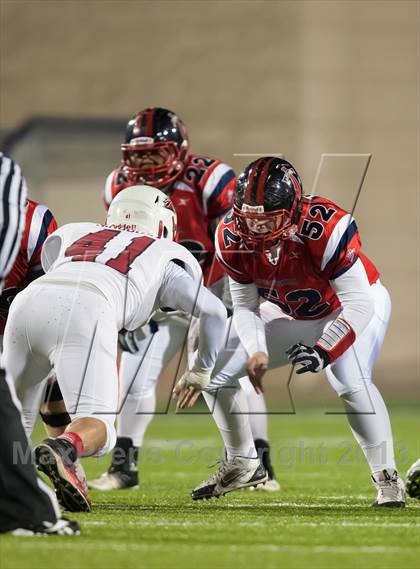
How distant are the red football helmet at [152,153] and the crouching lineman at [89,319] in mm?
1293

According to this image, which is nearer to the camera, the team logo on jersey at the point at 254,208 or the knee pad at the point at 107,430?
the knee pad at the point at 107,430

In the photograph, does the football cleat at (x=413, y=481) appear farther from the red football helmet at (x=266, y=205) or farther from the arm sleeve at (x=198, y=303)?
the red football helmet at (x=266, y=205)

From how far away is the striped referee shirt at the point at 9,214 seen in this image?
3215 mm

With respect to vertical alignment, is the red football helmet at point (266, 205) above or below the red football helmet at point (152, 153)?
below

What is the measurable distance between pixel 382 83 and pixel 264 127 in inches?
52.6

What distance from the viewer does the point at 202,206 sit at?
587 centimetres

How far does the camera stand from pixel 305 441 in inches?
313

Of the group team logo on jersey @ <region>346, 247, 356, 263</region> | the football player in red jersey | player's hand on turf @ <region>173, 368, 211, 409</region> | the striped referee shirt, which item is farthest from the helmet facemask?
the striped referee shirt

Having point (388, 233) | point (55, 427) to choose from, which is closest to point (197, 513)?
point (55, 427)

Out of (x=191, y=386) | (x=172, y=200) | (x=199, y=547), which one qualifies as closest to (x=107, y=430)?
(x=191, y=386)

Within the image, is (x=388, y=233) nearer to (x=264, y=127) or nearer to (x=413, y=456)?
(x=264, y=127)

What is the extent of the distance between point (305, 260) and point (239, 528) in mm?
1404

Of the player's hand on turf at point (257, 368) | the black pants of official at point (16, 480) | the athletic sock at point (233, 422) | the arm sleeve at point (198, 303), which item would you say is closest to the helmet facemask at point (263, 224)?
the arm sleeve at point (198, 303)

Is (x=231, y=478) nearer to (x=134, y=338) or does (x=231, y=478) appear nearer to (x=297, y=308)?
(x=297, y=308)
